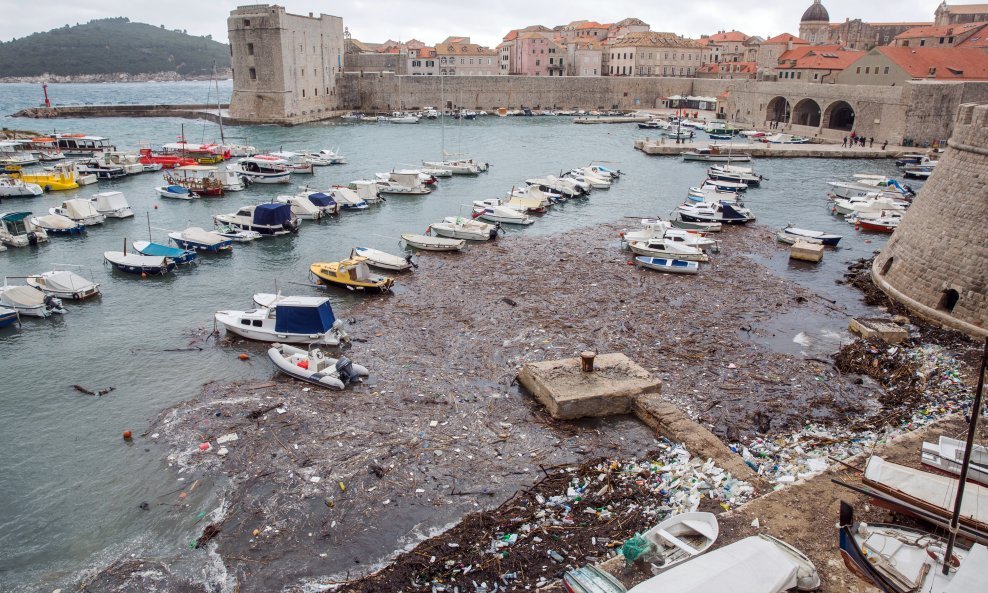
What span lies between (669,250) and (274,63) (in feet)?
195

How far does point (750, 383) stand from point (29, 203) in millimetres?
38138

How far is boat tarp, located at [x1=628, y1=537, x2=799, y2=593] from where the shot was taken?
6793 mm

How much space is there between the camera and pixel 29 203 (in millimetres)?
35125

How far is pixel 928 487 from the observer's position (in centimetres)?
885

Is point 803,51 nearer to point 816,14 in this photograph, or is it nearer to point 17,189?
point 816,14

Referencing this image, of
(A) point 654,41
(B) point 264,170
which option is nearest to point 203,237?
(B) point 264,170

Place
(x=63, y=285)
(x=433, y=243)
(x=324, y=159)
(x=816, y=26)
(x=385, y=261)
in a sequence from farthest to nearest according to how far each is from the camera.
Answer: (x=816, y=26), (x=324, y=159), (x=433, y=243), (x=385, y=261), (x=63, y=285)

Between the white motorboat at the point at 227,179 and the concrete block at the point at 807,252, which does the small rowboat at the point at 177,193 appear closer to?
the white motorboat at the point at 227,179

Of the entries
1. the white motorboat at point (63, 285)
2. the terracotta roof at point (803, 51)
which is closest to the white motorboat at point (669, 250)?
the white motorboat at point (63, 285)

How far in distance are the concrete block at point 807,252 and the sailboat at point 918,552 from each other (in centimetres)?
1755

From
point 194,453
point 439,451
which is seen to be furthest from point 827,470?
point 194,453

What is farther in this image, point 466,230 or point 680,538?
point 466,230

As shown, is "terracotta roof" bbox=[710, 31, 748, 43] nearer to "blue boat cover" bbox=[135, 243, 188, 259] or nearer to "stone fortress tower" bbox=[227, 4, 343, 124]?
"stone fortress tower" bbox=[227, 4, 343, 124]

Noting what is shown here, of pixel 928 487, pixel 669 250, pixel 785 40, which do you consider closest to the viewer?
pixel 928 487
